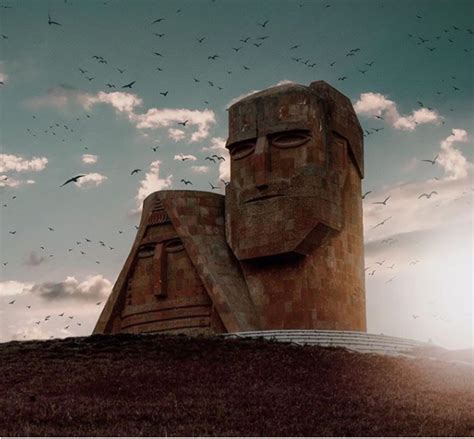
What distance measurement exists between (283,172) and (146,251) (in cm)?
624

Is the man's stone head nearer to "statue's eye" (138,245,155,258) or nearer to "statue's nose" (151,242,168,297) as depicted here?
"statue's nose" (151,242,168,297)

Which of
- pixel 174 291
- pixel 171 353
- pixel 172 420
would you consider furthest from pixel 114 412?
pixel 174 291

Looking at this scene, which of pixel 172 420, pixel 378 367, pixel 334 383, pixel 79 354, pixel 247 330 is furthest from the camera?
pixel 247 330

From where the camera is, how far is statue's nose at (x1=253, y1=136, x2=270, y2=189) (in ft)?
98.0

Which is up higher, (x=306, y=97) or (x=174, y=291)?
(x=306, y=97)

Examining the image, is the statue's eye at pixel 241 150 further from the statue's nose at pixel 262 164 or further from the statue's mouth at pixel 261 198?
the statue's mouth at pixel 261 198

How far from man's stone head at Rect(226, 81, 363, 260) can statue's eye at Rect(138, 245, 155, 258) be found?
3.27 metres

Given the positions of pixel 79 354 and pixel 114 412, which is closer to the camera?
pixel 114 412

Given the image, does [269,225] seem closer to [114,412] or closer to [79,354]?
[79,354]

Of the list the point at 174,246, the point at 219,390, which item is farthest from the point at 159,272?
the point at 219,390

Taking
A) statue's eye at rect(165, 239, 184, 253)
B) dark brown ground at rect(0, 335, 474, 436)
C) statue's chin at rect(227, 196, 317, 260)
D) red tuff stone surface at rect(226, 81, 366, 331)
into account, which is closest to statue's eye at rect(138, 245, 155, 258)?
statue's eye at rect(165, 239, 184, 253)

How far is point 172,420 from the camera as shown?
1554cm

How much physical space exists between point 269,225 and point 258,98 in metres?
4.52

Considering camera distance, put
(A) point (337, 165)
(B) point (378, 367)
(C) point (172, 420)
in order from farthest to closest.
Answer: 1. (A) point (337, 165)
2. (B) point (378, 367)
3. (C) point (172, 420)
